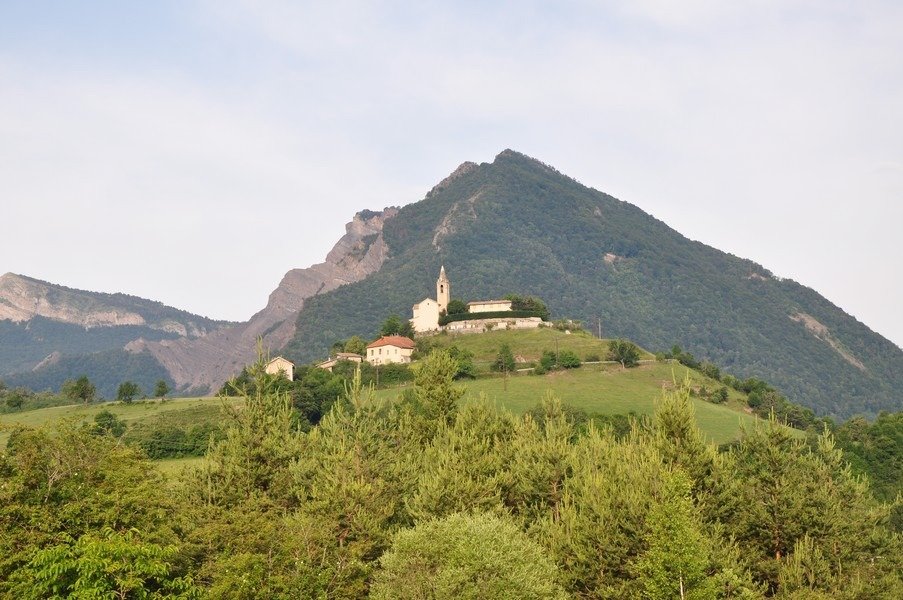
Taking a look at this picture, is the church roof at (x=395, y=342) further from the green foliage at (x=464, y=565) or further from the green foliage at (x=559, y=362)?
the green foliage at (x=464, y=565)

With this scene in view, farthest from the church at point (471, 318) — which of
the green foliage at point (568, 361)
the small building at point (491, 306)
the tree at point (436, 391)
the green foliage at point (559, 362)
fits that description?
the tree at point (436, 391)

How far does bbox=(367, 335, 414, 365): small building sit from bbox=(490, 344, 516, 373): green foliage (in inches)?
559

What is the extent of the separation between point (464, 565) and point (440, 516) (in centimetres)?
904

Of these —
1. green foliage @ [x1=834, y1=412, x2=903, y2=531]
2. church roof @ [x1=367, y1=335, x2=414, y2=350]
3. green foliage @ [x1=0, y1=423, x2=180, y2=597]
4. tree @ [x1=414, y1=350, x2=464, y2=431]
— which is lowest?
green foliage @ [x1=834, y1=412, x2=903, y2=531]

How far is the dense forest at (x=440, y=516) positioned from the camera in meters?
34.8

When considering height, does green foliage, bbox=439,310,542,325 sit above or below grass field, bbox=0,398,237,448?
above

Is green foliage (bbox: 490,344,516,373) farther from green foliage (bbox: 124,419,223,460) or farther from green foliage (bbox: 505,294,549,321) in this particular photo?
green foliage (bbox: 124,419,223,460)

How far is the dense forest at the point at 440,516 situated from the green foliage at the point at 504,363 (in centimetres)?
7337

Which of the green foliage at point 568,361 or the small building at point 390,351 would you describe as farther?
the small building at point 390,351

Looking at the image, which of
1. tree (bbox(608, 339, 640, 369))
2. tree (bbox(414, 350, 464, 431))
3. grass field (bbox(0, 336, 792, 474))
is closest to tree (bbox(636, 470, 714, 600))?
tree (bbox(414, 350, 464, 431))

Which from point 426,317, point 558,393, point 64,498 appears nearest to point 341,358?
point 426,317

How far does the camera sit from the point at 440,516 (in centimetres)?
4509

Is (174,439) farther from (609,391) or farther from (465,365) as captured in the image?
(609,391)

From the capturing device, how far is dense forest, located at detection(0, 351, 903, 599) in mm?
34844
